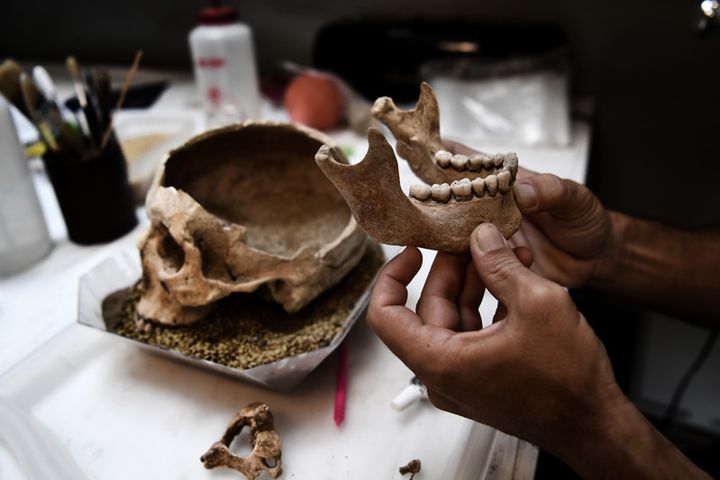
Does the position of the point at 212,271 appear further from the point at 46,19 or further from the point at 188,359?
the point at 46,19

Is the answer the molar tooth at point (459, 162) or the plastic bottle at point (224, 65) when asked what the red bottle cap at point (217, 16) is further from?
the molar tooth at point (459, 162)

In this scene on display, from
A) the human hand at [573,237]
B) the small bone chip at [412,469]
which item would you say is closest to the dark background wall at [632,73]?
the human hand at [573,237]

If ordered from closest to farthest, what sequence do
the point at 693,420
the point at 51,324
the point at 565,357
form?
the point at 565,357
the point at 51,324
the point at 693,420

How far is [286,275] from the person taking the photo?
0.81 meters

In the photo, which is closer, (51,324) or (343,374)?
(343,374)

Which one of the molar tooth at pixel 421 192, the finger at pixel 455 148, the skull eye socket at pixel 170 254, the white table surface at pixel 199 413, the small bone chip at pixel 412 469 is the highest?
the molar tooth at pixel 421 192

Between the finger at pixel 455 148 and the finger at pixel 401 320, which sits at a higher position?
the finger at pixel 455 148

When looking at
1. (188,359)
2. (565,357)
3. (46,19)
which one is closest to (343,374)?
(188,359)

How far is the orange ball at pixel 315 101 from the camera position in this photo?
155cm

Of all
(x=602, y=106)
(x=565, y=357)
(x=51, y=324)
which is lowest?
(x=51, y=324)

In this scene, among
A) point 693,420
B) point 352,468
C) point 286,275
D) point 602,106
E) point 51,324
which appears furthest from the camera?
point 602,106

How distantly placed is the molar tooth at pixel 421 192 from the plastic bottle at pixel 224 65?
90 centimetres

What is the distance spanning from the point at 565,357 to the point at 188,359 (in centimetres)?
51

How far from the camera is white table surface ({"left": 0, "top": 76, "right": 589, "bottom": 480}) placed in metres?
0.70
